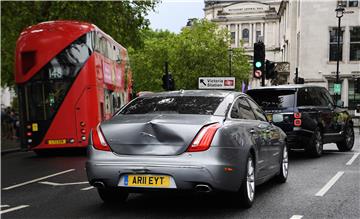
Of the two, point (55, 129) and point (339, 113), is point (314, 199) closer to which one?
point (339, 113)

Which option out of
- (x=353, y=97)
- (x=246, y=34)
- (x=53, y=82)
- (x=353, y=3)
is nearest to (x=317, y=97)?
(x=53, y=82)

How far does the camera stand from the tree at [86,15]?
69.4 feet

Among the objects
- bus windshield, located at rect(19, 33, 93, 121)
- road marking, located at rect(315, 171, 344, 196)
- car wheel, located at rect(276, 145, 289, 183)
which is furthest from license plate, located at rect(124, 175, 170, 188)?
bus windshield, located at rect(19, 33, 93, 121)

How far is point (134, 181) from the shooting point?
628 centimetres

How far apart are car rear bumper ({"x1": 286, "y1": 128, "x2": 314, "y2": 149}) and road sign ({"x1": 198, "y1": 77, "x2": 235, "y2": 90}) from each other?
9.94 m

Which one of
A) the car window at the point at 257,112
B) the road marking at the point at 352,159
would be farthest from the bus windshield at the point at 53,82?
the car window at the point at 257,112

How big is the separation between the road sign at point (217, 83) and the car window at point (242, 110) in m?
14.7

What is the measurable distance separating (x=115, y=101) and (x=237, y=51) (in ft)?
160

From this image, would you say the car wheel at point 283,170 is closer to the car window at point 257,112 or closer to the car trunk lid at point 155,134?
the car window at point 257,112

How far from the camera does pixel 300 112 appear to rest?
1266 cm

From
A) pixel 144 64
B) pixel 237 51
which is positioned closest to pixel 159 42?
pixel 144 64

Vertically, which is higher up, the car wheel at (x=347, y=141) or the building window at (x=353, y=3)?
the building window at (x=353, y=3)

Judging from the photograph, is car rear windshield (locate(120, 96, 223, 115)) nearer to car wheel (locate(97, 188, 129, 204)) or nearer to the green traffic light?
car wheel (locate(97, 188, 129, 204))

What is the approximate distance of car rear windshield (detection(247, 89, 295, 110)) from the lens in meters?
12.8
